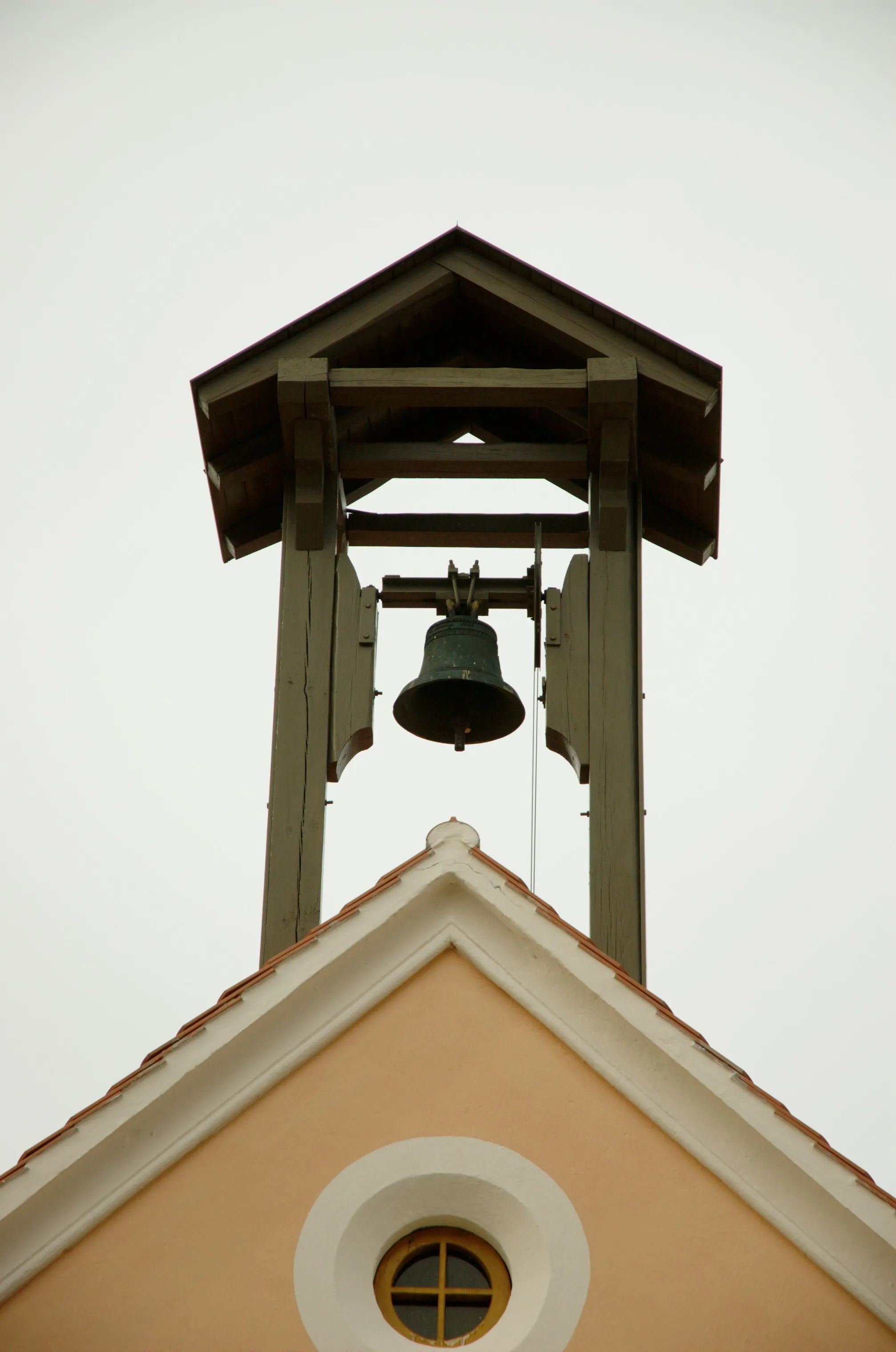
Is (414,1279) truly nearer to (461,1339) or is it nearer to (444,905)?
(461,1339)

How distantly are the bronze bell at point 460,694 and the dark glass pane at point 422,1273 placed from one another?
314 centimetres

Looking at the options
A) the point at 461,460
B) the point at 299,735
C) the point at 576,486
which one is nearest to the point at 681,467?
the point at 576,486

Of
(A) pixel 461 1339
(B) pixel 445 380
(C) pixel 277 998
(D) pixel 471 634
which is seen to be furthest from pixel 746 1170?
(B) pixel 445 380

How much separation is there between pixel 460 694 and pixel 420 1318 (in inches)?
135

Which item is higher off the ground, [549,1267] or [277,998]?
[277,998]

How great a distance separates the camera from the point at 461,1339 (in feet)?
14.8

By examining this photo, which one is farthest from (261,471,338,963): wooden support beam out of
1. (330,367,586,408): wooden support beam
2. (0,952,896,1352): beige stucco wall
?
(0,952,896,1352): beige stucco wall

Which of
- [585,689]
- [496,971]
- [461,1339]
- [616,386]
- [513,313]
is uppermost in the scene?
[513,313]

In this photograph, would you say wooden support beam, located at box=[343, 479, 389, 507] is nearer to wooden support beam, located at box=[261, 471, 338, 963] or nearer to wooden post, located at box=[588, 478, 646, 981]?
wooden support beam, located at box=[261, 471, 338, 963]

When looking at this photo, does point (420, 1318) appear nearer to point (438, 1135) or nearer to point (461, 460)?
point (438, 1135)

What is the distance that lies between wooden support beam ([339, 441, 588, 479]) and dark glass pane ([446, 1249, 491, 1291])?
400 centimetres

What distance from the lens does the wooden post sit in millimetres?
6281

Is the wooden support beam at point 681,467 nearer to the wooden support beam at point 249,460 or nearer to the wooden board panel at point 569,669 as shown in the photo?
the wooden board panel at point 569,669

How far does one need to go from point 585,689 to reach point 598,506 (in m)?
0.96
